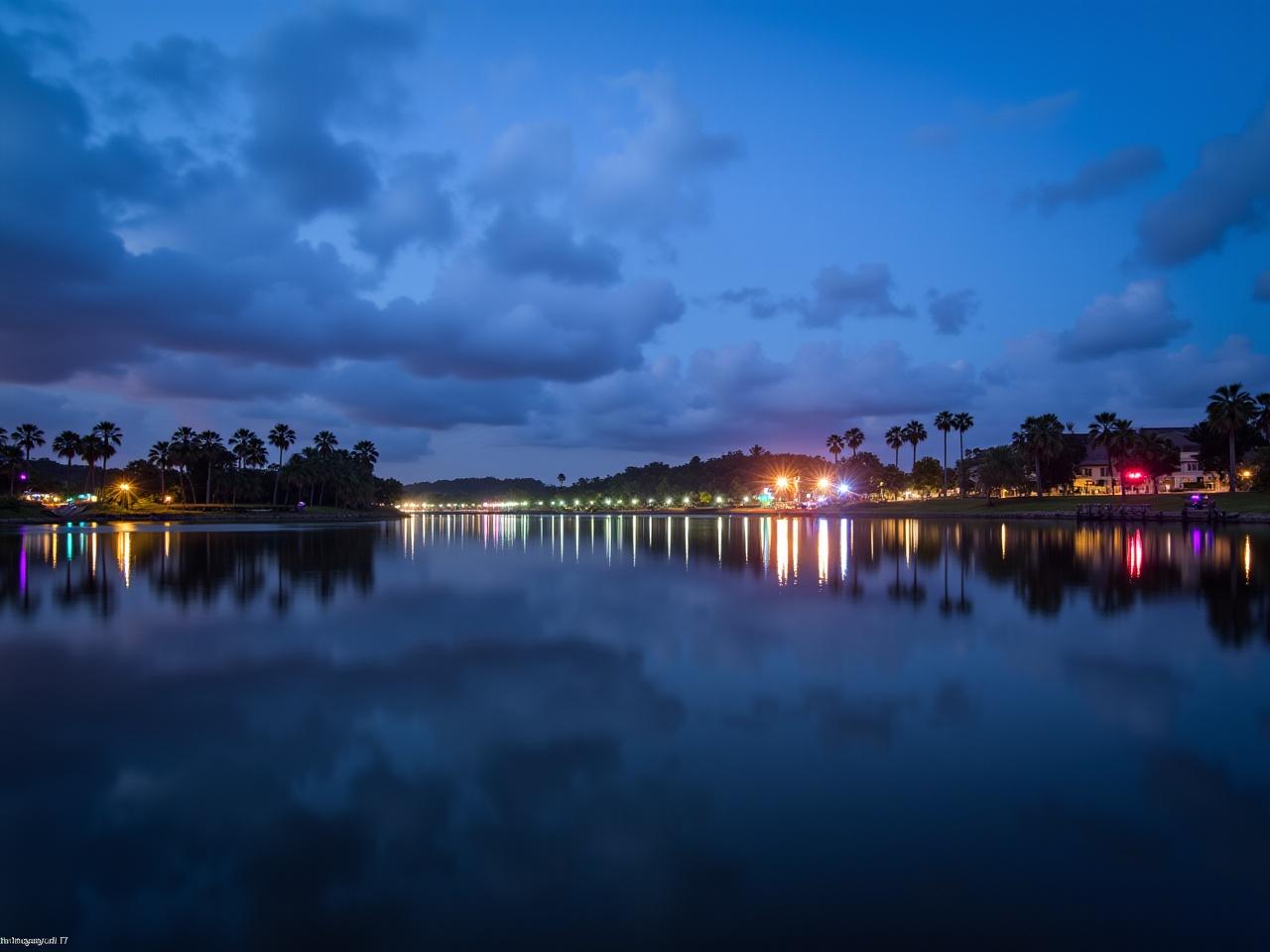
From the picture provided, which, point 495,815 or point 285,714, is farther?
point 285,714

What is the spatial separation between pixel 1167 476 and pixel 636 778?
491 ft

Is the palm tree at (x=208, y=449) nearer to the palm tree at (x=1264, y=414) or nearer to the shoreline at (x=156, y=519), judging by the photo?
the shoreline at (x=156, y=519)

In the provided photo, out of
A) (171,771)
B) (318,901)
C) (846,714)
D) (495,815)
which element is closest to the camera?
(318,901)

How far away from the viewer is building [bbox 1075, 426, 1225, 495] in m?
123

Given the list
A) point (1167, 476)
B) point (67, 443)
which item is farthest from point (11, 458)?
point (1167, 476)

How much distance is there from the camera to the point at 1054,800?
24.4ft

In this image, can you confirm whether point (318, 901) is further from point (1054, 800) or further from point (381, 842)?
point (1054, 800)

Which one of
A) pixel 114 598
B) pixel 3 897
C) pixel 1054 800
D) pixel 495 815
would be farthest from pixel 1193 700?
pixel 114 598

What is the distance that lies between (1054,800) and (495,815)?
5.65m

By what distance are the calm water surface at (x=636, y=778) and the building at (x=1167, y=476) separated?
12641cm

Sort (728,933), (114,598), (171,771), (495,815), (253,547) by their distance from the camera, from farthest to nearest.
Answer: (253,547), (114,598), (171,771), (495,815), (728,933)

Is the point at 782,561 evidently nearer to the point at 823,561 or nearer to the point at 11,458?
the point at 823,561

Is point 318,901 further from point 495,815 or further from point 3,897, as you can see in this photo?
point 3,897

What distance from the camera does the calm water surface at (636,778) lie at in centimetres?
554
